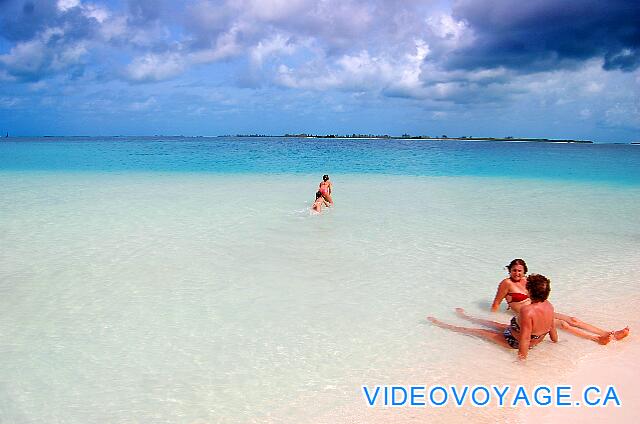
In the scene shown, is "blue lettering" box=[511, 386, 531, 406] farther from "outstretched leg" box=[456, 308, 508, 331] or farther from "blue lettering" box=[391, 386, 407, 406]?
"outstretched leg" box=[456, 308, 508, 331]

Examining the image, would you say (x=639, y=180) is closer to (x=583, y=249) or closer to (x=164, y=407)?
(x=583, y=249)

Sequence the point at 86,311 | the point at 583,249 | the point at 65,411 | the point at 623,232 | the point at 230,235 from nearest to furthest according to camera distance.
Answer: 1. the point at 65,411
2. the point at 86,311
3. the point at 583,249
4. the point at 230,235
5. the point at 623,232

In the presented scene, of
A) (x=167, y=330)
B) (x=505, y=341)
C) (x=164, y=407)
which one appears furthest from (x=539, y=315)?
(x=167, y=330)

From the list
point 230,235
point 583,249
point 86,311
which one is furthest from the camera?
point 230,235

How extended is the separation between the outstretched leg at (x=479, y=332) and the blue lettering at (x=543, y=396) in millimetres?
737

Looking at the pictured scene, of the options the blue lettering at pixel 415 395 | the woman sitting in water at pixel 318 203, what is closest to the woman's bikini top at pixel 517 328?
the blue lettering at pixel 415 395

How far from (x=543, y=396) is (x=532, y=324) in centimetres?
78

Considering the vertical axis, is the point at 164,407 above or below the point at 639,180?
below

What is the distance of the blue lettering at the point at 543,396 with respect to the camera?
3920 millimetres

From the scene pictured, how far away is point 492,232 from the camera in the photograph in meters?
10.2

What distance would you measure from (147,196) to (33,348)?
11353mm

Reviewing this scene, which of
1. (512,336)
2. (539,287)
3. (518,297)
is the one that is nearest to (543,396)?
(512,336)

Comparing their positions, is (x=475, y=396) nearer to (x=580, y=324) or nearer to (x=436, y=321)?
(x=436, y=321)

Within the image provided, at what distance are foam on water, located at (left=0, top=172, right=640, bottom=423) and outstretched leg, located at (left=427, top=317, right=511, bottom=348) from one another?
0.12m
